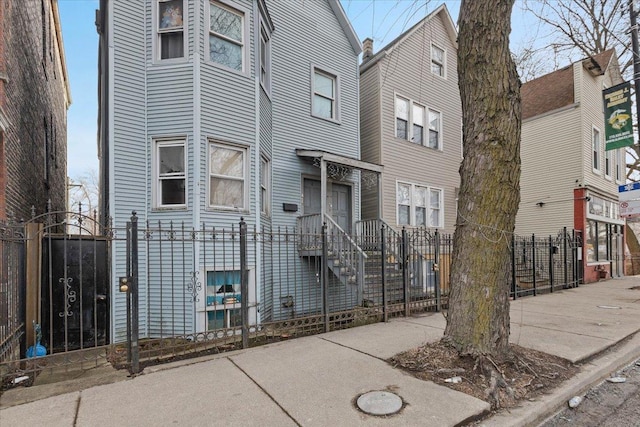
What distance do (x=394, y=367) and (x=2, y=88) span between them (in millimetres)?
7223

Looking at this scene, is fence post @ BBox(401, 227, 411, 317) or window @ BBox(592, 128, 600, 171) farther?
window @ BBox(592, 128, 600, 171)

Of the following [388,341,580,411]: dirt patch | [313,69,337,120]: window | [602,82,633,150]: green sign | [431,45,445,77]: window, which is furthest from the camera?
[431,45,445,77]: window

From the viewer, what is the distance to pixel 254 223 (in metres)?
8.00

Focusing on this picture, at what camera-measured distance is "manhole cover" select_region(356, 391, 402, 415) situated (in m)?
3.32

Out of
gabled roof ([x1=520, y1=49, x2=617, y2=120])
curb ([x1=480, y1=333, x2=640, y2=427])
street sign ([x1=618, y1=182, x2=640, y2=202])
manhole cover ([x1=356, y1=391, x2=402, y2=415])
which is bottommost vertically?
curb ([x1=480, y1=333, x2=640, y2=427])

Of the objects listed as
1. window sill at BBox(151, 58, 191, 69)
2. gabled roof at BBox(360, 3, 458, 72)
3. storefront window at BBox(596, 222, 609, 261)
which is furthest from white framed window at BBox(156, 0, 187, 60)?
storefront window at BBox(596, 222, 609, 261)

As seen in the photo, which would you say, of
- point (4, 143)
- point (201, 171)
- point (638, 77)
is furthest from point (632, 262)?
point (4, 143)

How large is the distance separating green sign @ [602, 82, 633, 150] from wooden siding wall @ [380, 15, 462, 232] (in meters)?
4.89

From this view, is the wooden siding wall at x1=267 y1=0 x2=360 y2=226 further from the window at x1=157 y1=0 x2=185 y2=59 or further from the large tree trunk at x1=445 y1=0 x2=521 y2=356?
the large tree trunk at x1=445 y1=0 x2=521 y2=356

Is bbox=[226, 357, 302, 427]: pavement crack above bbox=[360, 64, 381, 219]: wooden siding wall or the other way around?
the other way around

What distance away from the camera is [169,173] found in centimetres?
746

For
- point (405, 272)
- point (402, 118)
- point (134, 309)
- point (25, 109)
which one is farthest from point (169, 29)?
point (402, 118)

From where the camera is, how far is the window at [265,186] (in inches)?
347

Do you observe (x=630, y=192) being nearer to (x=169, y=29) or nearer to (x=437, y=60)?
(x=437, y=60)
